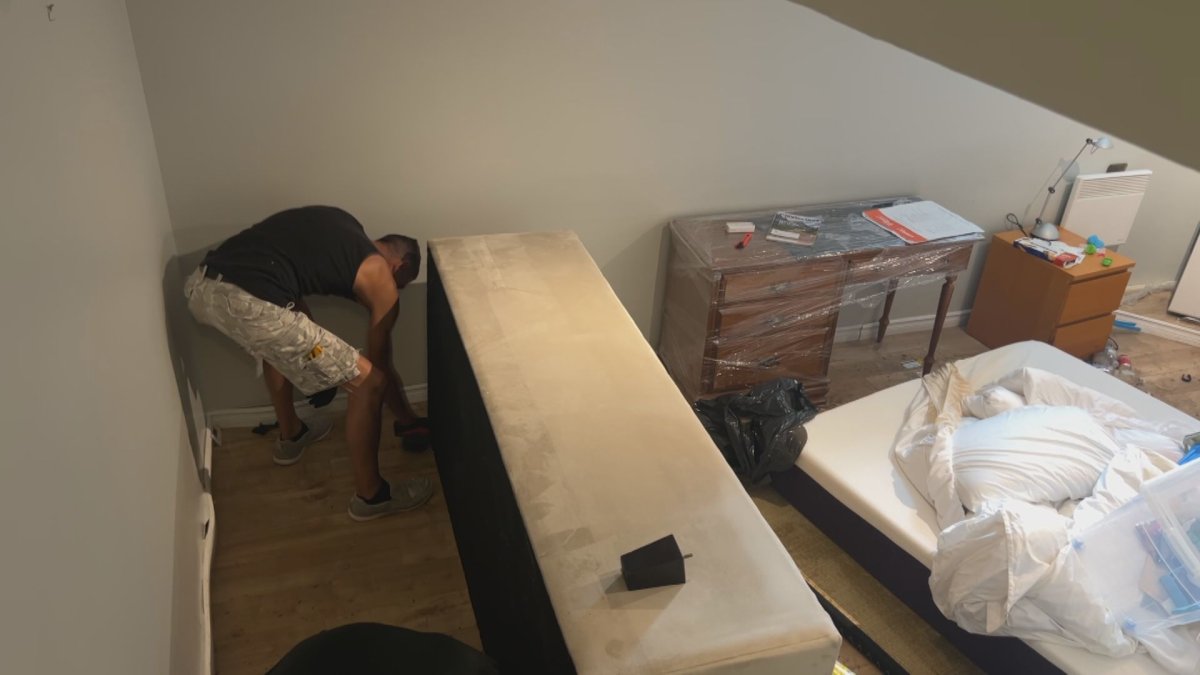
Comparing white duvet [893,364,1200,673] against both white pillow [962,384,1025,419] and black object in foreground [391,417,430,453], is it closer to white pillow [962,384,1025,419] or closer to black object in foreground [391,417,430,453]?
white pillow [962,384,1025,419]

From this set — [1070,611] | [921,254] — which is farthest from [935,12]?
[921,254]

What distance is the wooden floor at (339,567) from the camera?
2.37 metres

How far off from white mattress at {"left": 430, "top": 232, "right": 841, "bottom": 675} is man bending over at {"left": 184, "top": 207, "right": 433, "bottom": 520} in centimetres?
29

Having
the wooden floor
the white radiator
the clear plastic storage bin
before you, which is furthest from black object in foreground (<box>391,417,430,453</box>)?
the white radiator

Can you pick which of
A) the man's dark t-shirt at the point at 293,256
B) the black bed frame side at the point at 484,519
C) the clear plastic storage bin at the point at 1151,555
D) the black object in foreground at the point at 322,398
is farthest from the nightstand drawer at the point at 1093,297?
the black object in foreground at the point at 322,398

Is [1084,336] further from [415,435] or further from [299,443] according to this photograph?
[299,443]

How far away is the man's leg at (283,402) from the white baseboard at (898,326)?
234 cm

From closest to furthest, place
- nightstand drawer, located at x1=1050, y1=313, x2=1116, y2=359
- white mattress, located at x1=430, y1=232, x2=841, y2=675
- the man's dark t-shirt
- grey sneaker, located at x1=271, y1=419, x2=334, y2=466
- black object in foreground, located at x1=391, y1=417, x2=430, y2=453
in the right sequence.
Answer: white mattress, located at x1=430, y1=232, x2=841, y2=675 → the man's dark t-shirt → grey sneaker, located at x1=271, y1=419, x2=334, y2=466 → black object in foreground, located at x1=391, y1=417, x2=430, y2=453 → nightstand drawer, located at x1=1050, y1=313, x2=1116, y2=359

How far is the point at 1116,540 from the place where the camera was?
213cm

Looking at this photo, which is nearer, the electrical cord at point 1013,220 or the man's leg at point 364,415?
the man's leg at point 364,415

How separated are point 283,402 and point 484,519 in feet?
3.66

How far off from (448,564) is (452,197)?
4.12 ft

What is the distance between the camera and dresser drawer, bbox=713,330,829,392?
3.21 metres

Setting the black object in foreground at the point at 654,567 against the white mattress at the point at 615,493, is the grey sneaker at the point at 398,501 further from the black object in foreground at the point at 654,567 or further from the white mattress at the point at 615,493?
the black object in foreground at the point at 654,567
